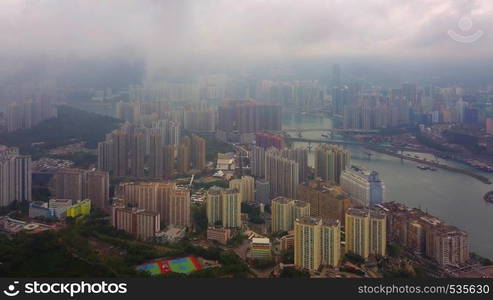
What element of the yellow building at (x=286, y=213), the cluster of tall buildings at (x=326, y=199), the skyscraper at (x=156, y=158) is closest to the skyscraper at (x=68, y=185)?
the skyscraper at (x=156, y=158)

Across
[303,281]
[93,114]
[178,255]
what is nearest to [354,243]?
[178,255]

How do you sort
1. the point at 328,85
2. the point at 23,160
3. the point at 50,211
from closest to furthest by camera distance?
the point at 50,211 → the point at 23,160 → the point at 328,85

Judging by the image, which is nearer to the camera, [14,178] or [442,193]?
[14,178]

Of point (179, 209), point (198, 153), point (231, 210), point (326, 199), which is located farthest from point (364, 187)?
point (198, 153)

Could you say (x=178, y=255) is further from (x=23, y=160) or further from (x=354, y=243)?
(x=23, y=160)

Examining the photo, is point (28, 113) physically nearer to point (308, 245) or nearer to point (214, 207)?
point (214, 207)
